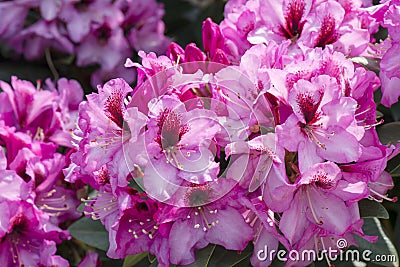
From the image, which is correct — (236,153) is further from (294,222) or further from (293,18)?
(293,18)

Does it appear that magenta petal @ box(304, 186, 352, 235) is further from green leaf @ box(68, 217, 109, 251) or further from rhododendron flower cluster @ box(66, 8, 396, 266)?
green leaf @ box(68, 217, 109, 251)

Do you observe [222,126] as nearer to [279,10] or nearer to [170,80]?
[170,80]

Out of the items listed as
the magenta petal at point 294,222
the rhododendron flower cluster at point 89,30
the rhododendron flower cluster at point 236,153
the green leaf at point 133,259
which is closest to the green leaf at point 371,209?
the rhododendron flower cluster at point 236,153

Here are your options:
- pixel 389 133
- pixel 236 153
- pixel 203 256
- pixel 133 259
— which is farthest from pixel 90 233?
pixel 389 133

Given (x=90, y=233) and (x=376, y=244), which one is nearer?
(x=376, y=244)

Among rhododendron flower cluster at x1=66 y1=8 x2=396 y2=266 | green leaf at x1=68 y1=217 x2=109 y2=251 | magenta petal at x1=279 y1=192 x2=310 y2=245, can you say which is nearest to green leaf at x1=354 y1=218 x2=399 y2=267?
rhododendron flower cluster at x1=66 y1=8 x2=396 y2=266

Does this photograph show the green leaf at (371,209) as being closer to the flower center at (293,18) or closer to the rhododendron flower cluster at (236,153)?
the rhododendron flower cluster at (236,153)

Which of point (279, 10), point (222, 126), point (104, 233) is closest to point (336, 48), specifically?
point (279, 10)
